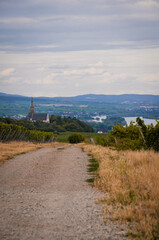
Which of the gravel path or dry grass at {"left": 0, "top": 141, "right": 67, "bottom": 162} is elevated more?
the gravel path

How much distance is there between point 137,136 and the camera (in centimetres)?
2727

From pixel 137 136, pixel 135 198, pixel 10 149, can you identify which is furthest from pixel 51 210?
pixel 137 136

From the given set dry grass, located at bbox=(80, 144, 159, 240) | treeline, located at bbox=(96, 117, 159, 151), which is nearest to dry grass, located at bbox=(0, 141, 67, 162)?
treeline, located at bbox=(96, 117, 159, 151)

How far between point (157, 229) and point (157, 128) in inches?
582

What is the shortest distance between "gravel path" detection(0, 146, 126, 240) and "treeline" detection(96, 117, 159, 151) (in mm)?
9483

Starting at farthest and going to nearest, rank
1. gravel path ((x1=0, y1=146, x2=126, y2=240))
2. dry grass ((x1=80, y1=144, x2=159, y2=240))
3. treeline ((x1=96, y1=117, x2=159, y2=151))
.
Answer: treeline ((x1=96, y1=117, x2=159, y2=151)) → dry grass ((x1=80, y1=144, x2=159, y2=240)) → gravel path ((x1=0, y1=146, x2=126, y2=240))

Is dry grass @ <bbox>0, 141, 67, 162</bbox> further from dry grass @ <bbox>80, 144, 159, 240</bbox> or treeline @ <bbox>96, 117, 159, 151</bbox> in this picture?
dry grass @ <bbox>80, 144, 159, 240</bbox>

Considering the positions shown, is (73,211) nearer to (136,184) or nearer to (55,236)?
(55,236)

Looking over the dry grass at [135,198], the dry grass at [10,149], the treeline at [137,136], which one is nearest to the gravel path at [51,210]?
the dry grass at [135,198]

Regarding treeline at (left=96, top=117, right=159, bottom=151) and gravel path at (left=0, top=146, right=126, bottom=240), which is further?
treeline at (left=96, top=117, right=159, bottom=151)

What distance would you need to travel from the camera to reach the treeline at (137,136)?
67.8ft

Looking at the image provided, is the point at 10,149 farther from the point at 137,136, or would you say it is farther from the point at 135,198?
the point at 135,198

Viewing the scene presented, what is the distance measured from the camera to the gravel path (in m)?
5.95

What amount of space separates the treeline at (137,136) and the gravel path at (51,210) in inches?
373
